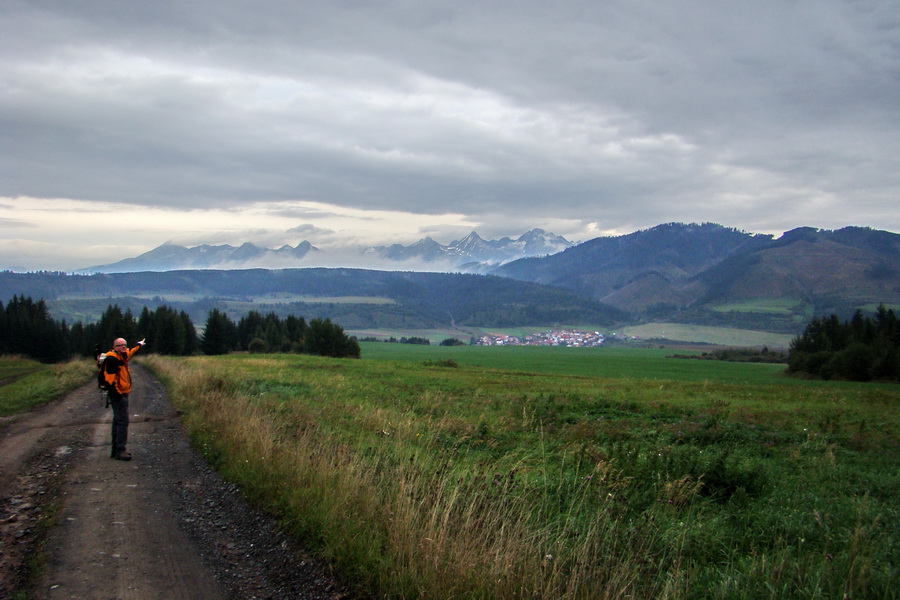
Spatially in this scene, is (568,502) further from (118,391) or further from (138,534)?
(118,391)

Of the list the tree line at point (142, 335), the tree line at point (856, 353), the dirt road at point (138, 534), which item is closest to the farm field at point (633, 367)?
the tree line at point (856, 353)

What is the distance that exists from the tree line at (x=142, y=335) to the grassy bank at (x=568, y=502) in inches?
3007

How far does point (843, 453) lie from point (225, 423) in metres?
14.1

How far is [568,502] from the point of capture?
804 cm

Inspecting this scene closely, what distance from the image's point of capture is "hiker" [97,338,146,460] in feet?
36.9

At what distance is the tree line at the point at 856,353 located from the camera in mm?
53781

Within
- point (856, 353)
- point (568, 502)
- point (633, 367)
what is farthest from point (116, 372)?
point (633, 367)

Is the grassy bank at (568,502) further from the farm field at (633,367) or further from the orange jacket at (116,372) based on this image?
Answer: the farm field at (633,367)

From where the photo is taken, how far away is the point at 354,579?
19.3ft

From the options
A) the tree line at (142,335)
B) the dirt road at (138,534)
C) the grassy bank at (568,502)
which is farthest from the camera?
the tree line at (142,335)

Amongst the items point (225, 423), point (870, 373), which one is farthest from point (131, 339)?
point (870, 373)

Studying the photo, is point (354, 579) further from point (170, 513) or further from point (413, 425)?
point (413, 425)

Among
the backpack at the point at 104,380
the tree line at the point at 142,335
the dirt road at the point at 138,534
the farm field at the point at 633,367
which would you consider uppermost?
the backpack at the point at 104,380

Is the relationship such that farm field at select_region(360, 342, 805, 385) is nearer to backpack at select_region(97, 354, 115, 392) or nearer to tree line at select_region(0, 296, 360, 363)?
tree line at select_region(0, 296, 360, 363)
